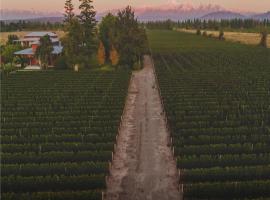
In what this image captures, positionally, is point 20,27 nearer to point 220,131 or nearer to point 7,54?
point 7,54

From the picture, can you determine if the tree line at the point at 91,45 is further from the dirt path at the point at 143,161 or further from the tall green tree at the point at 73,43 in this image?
the dirt path at the point at 143,161

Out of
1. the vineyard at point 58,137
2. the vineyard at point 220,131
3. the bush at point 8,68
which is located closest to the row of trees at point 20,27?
the bush at point 8,68

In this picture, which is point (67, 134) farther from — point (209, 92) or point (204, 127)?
point (209, 92)

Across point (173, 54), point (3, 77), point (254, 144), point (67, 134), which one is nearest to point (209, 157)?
point (254, 144)

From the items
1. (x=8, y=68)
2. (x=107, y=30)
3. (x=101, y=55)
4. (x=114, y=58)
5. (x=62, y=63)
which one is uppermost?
(x=107, y=30)

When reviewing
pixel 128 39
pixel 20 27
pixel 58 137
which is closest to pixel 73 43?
pixel 128 39

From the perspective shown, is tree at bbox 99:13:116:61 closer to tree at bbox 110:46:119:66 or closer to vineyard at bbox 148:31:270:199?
tree at bbox 110:46:119:66

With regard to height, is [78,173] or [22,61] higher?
[22,61]
